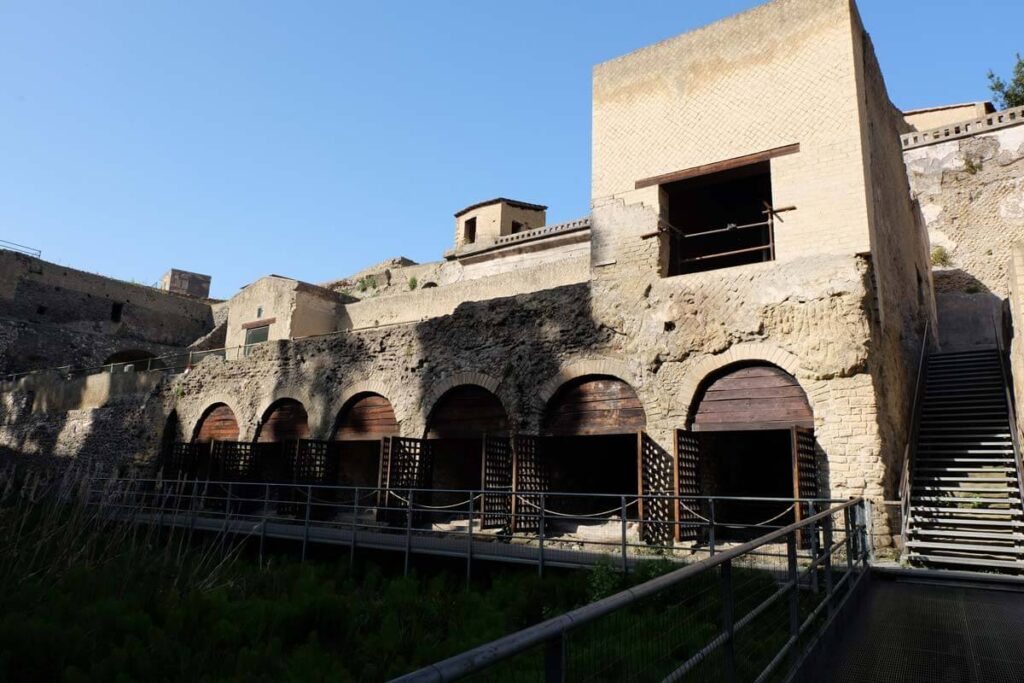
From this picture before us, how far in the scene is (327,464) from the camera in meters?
16.1

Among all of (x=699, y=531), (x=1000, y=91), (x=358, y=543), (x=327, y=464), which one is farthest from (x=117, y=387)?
(x=1000, y=91)

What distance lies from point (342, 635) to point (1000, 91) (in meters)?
33.0

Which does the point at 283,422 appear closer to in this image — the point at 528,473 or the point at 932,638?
the point at 528,473

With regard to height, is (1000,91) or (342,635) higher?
(1000,91)

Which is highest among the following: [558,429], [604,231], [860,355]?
[604,231]

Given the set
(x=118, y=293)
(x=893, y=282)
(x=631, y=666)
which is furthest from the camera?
(x=118, y=293)

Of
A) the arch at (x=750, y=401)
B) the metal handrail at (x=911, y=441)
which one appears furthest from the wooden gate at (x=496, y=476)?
the metal handrail at (x=911, y=441)

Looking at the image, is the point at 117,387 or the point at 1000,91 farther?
the point at 1000,91

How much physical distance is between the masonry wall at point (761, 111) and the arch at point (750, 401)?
2.07 meters

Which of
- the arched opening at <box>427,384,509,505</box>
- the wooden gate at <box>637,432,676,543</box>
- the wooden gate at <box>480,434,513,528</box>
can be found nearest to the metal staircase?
the wooden gate at <box>637,432,676,543</box>

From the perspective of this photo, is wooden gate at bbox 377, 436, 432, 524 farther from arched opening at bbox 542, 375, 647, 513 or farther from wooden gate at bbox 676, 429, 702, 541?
wooden gate at bbox 676, 429, 702, 541

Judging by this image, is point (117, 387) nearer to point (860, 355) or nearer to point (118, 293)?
point (118, 293)

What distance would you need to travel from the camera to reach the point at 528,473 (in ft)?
41.7

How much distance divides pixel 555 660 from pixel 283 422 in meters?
17.2
